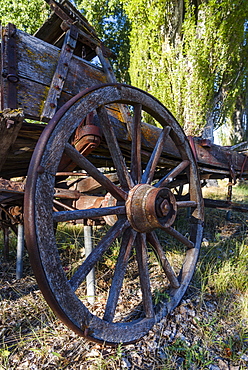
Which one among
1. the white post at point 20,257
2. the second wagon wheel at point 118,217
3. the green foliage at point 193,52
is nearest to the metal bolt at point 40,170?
the second wagon wheel at point 118,217

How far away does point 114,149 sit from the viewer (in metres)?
1.65

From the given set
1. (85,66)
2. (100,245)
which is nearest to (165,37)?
(85,66)

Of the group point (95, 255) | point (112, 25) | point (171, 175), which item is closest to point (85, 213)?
point (95, 255)

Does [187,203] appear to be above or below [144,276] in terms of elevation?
above

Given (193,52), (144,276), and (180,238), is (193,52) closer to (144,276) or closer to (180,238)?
(180,238)

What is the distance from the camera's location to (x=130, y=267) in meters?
2.64

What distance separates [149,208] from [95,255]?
438mm

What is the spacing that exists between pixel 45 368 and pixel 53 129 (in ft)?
4.21

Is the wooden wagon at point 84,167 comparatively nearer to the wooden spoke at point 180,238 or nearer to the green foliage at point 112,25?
the wooden spoke at point 180,238

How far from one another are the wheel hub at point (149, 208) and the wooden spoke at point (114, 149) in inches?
3.0

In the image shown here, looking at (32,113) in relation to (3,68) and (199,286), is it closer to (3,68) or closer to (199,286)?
(3,68)


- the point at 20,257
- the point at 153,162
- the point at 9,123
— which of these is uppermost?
the point at 9,123

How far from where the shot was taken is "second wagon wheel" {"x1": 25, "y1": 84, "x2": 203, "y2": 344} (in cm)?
114

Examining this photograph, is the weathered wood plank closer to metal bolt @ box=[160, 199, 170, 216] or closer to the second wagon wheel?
the second wagon wheel
